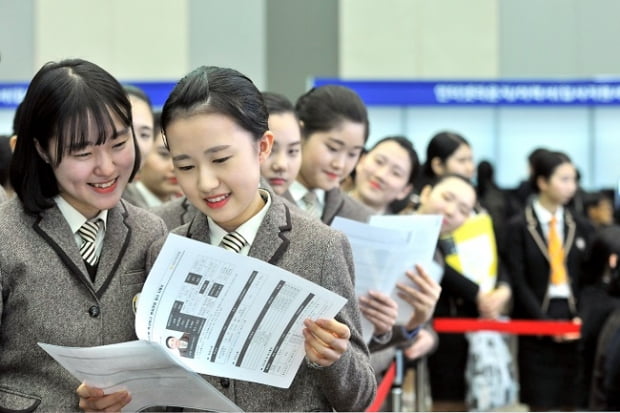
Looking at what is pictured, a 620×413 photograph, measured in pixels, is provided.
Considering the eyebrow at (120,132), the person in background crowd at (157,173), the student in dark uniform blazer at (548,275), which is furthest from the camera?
the student in dark uniform blazer at (548,275)

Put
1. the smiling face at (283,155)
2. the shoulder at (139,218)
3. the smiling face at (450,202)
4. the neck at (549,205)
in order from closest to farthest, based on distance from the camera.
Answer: the shoulder at (139,218) → the smiling face at (283,155) → the smiling face at (450,202) → the neck at (549,205)

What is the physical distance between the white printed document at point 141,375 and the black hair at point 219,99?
1.67 ft

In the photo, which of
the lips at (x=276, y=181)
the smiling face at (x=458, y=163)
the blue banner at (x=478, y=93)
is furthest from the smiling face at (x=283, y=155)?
the blue banner at (x=478, y=93)

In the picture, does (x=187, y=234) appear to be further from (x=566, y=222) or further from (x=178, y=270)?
(x=566, y=222)

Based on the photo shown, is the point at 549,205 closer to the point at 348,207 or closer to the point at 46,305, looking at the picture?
the point at 348,207

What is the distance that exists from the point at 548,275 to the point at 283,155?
324 cm

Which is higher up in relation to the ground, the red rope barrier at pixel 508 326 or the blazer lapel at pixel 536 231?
the blazer lapel at pixel 536 231

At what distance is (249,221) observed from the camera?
2.04m

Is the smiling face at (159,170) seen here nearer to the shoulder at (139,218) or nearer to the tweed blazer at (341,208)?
the tweed blazer at (341,208)

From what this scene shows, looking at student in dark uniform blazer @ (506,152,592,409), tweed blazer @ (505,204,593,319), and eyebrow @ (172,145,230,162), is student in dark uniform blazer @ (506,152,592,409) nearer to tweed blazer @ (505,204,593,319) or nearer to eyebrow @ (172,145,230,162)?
tweed blazer @ (505,204,593,319)

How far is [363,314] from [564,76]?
10728 millimetres

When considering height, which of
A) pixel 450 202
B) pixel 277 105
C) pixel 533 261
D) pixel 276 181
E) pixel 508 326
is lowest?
pixel 508 326

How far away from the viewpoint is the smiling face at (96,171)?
2016mm

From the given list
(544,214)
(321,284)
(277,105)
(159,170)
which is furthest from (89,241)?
(544,214)
